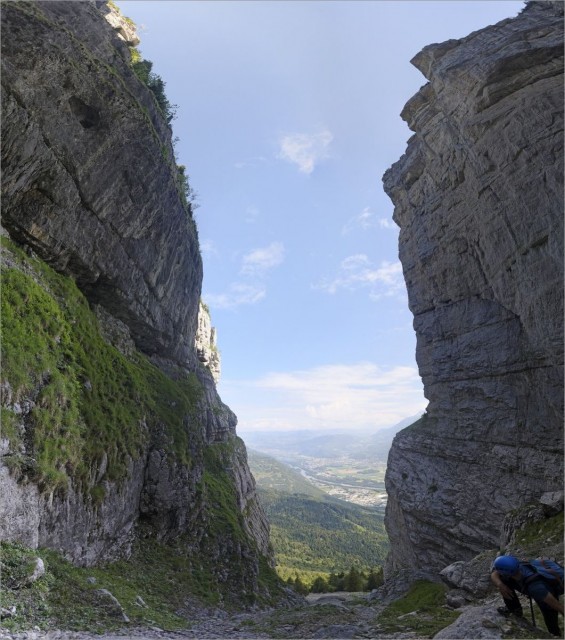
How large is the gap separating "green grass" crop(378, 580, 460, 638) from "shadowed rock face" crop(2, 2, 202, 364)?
3725cm

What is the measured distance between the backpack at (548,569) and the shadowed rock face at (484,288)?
20.6 metres

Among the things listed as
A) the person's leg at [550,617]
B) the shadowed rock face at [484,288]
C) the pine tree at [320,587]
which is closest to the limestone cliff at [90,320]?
the person's leg at [550,617]

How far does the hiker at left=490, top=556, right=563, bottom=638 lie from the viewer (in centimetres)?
967

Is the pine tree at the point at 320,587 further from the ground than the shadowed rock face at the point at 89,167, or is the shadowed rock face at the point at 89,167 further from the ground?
the shadowed rock face at the point at 89,167

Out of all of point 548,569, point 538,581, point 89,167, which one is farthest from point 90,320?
point 548,569

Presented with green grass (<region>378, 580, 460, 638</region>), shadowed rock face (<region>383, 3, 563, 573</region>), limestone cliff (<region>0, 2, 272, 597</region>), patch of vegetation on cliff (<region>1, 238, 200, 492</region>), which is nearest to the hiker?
green grass (<region>378, 580, 460, 638</region>)

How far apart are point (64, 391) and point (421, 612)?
27.1 metres

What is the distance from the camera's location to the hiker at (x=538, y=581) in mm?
9672

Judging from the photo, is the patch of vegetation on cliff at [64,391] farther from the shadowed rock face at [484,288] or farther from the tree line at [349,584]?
the tree line at [349,584]

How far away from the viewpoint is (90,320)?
3600 centimetres

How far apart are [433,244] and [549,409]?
2083cm

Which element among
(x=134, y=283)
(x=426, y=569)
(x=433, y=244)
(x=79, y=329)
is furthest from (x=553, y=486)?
(x=134, y=283)

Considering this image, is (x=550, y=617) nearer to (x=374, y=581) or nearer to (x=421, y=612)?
(x=421, y=612)

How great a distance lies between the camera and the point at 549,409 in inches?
1131
